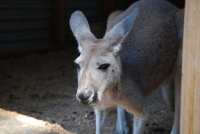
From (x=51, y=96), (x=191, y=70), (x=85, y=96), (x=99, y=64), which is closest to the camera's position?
(x=191, y=70)

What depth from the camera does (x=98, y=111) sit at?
5.34 meters

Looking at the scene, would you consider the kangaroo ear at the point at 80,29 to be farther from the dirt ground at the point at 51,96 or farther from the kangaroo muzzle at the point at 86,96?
the dirt ground at the point at 51,96

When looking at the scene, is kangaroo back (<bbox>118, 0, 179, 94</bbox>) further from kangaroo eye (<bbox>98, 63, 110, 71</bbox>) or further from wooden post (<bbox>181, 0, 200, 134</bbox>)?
wooden post (<bbox>181, 0, 200, 134</bbox>)

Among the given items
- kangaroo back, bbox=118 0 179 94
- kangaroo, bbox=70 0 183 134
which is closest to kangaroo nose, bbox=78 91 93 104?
kangaroo, bbox=70 0 183 134

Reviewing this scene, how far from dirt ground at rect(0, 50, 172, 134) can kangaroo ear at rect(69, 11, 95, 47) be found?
1.53 metres

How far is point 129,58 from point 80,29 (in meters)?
0.72

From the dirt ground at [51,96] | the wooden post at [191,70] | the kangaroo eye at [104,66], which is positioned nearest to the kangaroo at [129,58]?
the kangaroo eye at [104,66]

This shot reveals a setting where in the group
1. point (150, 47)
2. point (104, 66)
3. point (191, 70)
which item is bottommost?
point (191, 70)

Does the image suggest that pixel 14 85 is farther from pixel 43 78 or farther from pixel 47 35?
pixel 47 35

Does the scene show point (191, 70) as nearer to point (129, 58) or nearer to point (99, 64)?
point (99, 64)

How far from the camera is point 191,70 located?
332 centimetres

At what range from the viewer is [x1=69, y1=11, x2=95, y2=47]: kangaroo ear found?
4.98m

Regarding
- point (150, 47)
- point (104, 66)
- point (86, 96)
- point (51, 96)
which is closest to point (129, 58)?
point (150, 47)

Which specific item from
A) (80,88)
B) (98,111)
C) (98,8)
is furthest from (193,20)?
(98,8)
